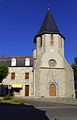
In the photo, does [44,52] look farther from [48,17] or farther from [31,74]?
[48,17]

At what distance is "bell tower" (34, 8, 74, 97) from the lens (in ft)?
136

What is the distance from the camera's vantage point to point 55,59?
1688 inches

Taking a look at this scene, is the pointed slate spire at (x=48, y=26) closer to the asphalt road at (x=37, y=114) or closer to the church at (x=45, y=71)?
the church at (x=45, y=71)

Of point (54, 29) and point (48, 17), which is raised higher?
point (48, 17)

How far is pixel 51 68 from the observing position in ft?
139

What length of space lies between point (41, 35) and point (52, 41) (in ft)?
7.82

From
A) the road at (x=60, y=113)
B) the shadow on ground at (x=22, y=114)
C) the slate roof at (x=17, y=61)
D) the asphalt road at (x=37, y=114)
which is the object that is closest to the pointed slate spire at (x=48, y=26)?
the slate roof at (x=17, y=61)

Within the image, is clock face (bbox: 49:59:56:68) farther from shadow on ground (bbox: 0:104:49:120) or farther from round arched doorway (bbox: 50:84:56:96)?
shadow on ground (bbox: 0:104:49:120)

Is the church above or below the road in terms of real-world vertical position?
above

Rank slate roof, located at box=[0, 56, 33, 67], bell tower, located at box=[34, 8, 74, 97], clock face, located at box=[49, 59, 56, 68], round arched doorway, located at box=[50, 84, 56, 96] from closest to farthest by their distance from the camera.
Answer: bell tower, located at box=[34, 8, 74, 97], round arched doorway, located at box=[50, 84, 56, 96], clock face, located at box=[49, 59, 56, 68], slate roof, located at box=[0, 56, 33, 67]

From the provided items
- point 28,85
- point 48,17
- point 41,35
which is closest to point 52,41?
point 41,35

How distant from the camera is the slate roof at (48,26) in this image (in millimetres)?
44219

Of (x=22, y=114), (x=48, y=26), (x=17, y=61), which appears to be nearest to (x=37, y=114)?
(x=22, y=114)

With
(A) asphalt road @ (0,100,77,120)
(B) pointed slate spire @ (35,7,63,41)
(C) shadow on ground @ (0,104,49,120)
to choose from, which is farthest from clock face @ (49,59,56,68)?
(C) shadow on ground @ (0,104,49,120)
